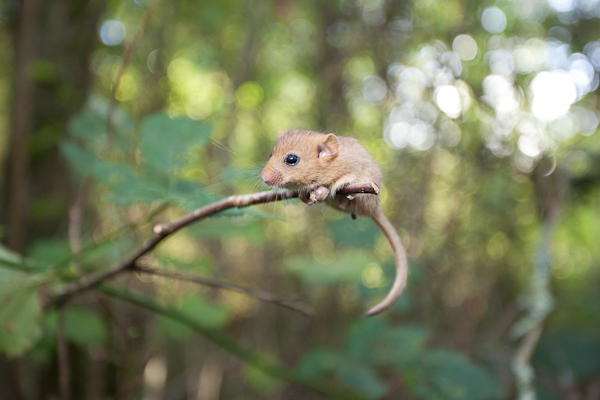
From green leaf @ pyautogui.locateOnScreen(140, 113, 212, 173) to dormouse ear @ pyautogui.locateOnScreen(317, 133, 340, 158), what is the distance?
1.52 feet

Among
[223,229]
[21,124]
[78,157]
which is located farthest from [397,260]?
[21,124]

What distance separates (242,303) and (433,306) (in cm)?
309

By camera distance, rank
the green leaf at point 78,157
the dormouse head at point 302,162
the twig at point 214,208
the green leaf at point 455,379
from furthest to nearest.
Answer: the green leaf at point 455,379 → the green leaf at point 78,157 → the dormouse head at point 302,162 → the twig at point 214,208

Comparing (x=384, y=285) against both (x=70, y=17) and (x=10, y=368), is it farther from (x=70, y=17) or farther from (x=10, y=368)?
(x=70, y=17)

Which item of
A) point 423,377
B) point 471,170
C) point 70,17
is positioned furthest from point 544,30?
point 70,17

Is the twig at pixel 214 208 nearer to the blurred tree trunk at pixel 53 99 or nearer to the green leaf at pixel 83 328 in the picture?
the green leaf at pixel 83 328

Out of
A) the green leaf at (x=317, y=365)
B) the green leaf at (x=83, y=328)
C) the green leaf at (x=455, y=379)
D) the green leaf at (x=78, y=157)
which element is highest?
the green leaf at (x=78, y=157)

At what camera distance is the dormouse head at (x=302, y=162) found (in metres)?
1.23

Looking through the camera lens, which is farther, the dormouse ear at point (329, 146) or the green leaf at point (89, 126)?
the green leaf at point (89, 126)

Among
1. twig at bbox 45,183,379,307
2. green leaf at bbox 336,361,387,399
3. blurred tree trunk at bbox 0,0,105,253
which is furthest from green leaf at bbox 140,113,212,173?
blurred tree trunk at bbox 0,0,105,253

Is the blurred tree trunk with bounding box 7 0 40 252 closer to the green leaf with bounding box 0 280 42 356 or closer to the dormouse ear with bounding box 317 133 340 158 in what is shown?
the green leaf with bounding box 0 280 42 356

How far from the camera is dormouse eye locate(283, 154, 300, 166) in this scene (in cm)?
127

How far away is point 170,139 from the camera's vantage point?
1445 millimetres

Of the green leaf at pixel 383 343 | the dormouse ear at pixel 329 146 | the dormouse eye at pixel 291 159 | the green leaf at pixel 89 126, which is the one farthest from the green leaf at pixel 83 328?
the dormouse ear at pixel 329 146
